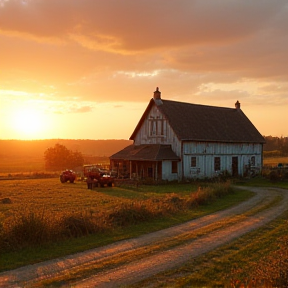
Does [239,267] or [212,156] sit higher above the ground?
[212,156]

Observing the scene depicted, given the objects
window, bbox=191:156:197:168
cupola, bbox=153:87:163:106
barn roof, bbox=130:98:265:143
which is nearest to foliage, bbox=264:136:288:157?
barn roof, bbox=130:98:265:143

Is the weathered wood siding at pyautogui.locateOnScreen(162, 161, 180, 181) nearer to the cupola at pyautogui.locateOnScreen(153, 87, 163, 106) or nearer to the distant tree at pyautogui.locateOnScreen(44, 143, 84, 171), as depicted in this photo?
the cupola at pyautogui.locateOnScreen(153, 87, 163, 106)

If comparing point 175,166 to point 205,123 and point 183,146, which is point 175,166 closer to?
point 183,146

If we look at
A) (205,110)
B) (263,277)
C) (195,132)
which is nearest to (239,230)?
(263,277)

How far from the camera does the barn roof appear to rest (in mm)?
42219

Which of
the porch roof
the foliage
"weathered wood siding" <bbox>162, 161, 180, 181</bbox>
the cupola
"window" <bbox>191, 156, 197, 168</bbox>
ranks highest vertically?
the cupola

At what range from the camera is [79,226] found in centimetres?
1468

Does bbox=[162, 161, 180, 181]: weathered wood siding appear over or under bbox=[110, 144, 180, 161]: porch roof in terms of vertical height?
under

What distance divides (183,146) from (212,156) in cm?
475

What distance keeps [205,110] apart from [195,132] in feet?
Result: 23.3

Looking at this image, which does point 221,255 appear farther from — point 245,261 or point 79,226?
point 79,226

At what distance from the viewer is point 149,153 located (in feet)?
133

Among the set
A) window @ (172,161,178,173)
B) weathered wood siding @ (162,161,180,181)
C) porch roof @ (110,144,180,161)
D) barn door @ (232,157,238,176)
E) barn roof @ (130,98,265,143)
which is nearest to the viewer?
porch roof @ (110,144,180,161)

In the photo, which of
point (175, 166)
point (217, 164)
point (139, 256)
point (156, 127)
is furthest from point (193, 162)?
point (139, 256)
